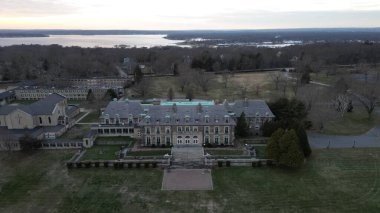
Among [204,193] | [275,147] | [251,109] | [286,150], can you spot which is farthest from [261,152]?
[204,193]

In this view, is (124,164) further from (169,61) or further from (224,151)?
(169,61)

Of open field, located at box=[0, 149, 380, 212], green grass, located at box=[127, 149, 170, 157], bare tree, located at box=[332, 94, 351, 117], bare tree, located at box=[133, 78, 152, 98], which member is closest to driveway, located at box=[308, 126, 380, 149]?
open field, located at box=[0, 149, 380, 212]

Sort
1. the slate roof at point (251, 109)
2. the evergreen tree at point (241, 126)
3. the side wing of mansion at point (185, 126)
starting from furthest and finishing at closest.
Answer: the slate roof at point (251, 109) < the evergreen tree at point (241, 126) < the side wing of mansion at point (185, 126)

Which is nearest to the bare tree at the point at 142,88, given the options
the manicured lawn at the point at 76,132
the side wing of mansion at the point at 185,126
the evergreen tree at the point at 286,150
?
the manicured lawn at the point at 76,132

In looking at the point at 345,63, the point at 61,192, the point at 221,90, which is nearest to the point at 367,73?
the point at 345,63

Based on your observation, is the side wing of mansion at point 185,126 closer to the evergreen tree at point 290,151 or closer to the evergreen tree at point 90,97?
the evergreen tree at point 290,151

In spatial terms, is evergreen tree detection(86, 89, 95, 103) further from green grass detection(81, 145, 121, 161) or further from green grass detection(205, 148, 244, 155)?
green grass detection(205, 148, 244, 155)
